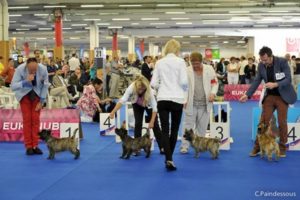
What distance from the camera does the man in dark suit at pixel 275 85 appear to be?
5707 millimetres

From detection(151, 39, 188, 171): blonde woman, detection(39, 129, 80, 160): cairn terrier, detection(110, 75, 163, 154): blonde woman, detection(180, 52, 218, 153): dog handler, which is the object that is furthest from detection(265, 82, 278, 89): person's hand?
detection(39, 129, 80, 160): cairn terrier

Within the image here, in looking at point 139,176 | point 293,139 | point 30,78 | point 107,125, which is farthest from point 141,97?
point 107,125

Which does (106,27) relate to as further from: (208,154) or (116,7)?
(208,154)

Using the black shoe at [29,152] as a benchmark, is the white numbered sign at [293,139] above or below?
above

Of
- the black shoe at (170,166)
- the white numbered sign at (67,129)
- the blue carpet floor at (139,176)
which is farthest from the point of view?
the white numbered sign at (67,129)

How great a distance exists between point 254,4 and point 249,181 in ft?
51.2

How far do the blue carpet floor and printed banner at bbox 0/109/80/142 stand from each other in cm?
74

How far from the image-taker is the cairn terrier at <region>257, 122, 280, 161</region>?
5.77 meters

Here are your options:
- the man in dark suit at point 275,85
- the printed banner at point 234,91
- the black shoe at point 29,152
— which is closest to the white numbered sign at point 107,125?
the black shoe at point 29,152

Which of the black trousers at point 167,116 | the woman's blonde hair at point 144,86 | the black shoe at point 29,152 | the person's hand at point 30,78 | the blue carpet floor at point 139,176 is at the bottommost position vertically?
the blue carpet floor at point 139,176

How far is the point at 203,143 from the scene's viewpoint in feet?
19.8

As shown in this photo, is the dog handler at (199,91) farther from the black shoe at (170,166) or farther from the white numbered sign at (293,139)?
the white numbered sign at (293,139)

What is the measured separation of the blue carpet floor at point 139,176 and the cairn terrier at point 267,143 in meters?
0.13

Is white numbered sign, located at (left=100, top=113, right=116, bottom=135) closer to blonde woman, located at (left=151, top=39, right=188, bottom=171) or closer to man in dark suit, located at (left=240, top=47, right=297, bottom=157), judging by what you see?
man in dark suit, located at (left=240, top=47, right=297, bottom=157)
